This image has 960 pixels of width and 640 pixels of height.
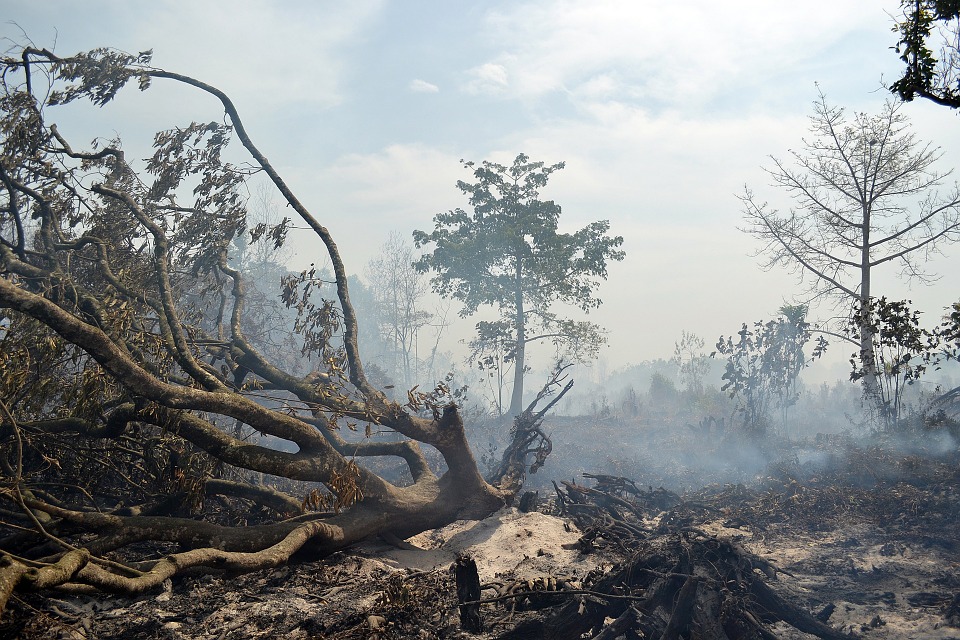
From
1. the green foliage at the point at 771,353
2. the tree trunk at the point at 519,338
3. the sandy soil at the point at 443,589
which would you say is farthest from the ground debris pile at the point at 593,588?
the tree trunk at the point at 519,338

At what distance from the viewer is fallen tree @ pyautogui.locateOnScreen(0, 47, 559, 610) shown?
505cm

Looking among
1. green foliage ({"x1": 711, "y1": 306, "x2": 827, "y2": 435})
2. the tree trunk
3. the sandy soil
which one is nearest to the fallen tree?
the sandy soil

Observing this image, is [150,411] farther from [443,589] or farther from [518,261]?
[518,261]

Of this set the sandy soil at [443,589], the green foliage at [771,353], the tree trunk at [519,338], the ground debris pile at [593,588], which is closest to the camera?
the sandy soil at [443,589]

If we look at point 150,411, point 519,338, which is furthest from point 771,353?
point 150,411

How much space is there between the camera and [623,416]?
2716cm

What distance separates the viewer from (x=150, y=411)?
5574 millimetres

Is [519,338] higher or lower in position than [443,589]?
higher

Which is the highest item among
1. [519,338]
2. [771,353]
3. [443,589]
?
[519,338]

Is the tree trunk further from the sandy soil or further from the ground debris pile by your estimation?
the sandy soil

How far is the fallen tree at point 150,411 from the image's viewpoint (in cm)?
505

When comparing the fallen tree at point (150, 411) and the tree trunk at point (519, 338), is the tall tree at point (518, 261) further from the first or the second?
the fallen tree at point (150, 411)

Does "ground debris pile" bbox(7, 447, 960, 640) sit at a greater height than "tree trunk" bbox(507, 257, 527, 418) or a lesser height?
lesser

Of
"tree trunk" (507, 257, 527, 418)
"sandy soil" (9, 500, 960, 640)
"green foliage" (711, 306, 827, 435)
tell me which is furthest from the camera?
"tree trunk" (507, 257, 527, 418)
